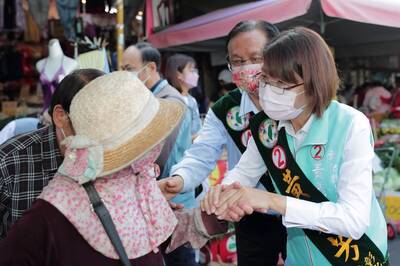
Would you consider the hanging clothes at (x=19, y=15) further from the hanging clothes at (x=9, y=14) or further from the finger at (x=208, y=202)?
the finger at (x=208, y=202)

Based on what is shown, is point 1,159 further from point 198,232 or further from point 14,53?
point 14,53

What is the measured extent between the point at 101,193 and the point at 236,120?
1.19m

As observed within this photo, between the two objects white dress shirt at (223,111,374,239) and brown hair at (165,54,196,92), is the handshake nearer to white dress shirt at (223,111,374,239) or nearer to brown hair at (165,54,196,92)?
white dress shirt at (223,111,374,239)

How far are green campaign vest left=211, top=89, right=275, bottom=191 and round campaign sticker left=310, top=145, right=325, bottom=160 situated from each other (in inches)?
24.1

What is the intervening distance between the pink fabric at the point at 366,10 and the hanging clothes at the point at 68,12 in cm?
383

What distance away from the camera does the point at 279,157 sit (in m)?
1.86

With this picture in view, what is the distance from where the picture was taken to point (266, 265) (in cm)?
241

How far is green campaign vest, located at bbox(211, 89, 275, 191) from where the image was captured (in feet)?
7.77

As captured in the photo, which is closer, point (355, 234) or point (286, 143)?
point (355, 234)

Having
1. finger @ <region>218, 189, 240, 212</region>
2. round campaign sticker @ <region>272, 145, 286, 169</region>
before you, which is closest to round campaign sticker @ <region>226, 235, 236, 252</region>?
round campaign sticker @ <region>272, 145, 286, 169</region>

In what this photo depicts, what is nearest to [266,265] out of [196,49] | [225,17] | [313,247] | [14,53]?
[313,247]

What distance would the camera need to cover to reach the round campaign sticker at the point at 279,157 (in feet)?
6.01

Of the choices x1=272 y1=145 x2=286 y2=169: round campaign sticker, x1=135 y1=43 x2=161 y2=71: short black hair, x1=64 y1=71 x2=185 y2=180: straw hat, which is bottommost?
x1=272 y1=145 x2=286 y2=169: round campaign sticker

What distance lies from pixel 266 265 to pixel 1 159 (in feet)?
4.75
